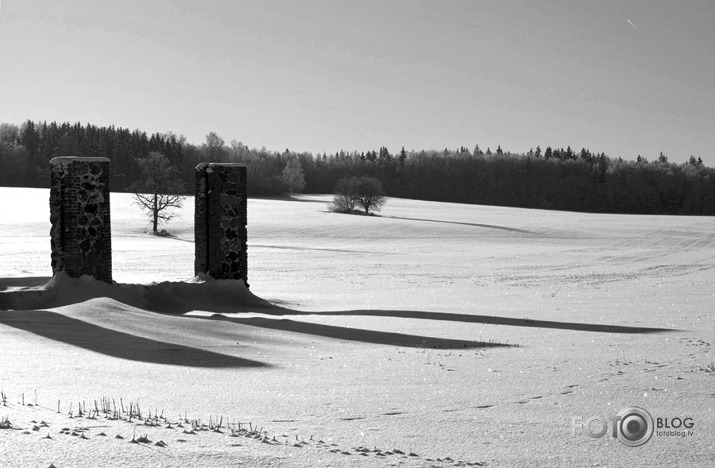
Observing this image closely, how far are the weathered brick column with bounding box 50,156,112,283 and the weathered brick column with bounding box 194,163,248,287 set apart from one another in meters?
2.37

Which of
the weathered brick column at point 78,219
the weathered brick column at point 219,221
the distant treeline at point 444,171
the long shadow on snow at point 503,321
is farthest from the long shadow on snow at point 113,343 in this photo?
the distant treeline at point 444,171

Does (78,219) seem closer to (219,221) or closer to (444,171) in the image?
(219,221)

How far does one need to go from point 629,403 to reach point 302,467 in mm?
3032

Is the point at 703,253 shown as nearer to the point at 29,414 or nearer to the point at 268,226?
the point at 268,226

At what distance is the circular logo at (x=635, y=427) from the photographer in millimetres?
5531

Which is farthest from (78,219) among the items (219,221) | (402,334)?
(402,334)

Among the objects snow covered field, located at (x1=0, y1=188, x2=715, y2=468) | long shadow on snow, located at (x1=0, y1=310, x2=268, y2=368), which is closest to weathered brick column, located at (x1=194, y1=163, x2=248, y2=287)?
snow covered field, located at (x1=0, y1=188, x2=715, y2=468)

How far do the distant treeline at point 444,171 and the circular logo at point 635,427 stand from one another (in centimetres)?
9107

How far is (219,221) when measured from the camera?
17.1 metres

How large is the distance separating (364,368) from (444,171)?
132 meters

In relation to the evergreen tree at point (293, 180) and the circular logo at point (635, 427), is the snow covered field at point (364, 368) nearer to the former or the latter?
the circular logo at point (635, 427)

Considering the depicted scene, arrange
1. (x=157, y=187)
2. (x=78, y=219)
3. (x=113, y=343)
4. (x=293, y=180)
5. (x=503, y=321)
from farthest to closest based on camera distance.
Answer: (x=293, y=180)
(x=157, y=187)
(x=78, y=219)
(x=503, y=321)
(x=113, y=343)

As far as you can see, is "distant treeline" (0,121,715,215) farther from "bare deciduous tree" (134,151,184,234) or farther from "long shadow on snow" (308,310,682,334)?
"long shadow on snow" (308,310,682,334)

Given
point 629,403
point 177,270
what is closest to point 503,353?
point 629,403
